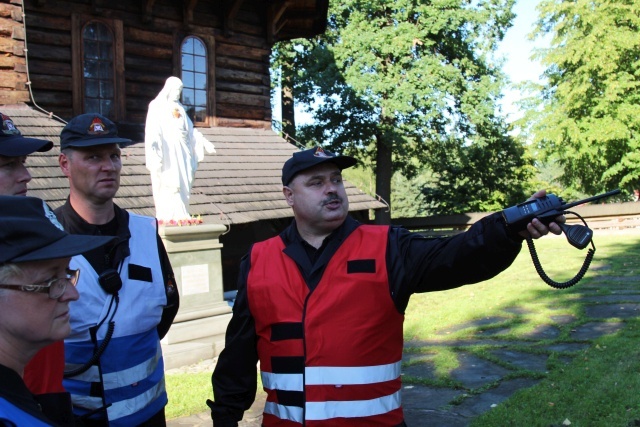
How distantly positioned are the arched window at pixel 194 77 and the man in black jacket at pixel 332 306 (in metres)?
11.9

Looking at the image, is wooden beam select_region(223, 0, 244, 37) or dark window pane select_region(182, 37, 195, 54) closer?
dark window pane select_region(182, 37, 195, 54)

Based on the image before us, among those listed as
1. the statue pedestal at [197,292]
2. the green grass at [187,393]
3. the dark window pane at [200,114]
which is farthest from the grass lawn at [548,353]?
the dark window pane at [200,114]

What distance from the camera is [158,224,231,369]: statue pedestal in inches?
301

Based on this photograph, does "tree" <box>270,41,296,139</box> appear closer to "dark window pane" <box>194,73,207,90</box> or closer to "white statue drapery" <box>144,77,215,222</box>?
"dark window pane" <box>194,73,207,90</box>

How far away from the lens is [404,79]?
22.9 meters

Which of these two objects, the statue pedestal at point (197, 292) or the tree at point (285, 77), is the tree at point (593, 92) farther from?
the statue pedestal at point (197, 292)

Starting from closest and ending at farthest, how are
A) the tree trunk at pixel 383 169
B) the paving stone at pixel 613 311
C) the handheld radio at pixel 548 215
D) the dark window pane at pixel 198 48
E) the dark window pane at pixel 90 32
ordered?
the handheld radio at pixel 548 215 < the paving stone at pixel 613 311 < the dark window pane at pixel 90 32 < the dark window pane at pixel 198 48 < the tree trunk at pixel 383 169

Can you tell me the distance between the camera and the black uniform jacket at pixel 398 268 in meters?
2.46

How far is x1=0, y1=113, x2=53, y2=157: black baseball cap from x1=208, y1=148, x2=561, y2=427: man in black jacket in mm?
1072

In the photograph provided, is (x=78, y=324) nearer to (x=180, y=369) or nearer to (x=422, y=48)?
(x=180, y=369)

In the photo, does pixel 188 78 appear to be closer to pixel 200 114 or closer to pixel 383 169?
pixel 200 114

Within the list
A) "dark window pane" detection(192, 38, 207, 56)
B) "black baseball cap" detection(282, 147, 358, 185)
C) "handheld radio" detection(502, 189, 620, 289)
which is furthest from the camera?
"dark window pane" detection(192, 38, 207, 56)

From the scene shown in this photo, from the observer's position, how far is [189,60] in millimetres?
14273

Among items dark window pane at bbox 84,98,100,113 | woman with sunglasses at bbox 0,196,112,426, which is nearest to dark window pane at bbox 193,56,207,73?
dark window pane at bbox 84,98,100,113
